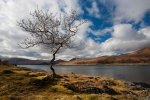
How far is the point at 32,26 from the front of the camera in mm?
38406

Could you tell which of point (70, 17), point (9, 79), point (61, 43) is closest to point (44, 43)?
point (61, 43)

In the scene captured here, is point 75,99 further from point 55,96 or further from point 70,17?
point 70,17

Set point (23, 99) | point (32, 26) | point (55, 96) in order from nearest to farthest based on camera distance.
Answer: point (23, 99) → point (55, 96) → point (32, 26)

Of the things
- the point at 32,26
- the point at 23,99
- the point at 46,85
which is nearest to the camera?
the point at 23,99

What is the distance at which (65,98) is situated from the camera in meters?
24.2

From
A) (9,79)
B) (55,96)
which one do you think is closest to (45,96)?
(55,96)

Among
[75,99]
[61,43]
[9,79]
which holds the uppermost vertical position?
[61,43]

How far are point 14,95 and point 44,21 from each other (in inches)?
670

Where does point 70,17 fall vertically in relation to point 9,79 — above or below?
above

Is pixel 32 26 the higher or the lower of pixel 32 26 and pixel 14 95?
the higher

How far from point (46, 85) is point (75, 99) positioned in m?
8.17

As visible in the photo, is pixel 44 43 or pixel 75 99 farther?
pixel 44 43

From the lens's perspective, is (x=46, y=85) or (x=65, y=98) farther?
(x=46, y=85)

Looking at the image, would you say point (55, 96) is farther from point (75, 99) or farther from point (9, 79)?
point (9, 79)
